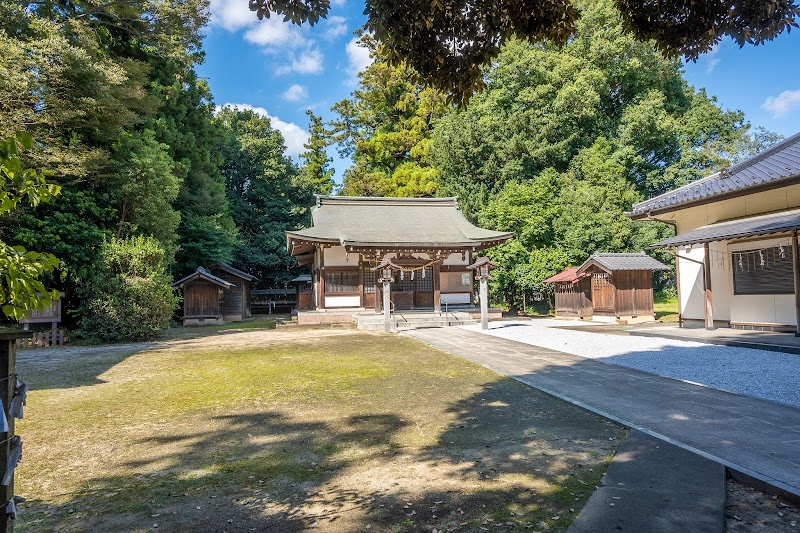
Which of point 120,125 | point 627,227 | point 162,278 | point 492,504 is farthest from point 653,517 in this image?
point 627,227

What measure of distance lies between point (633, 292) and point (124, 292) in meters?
17.4

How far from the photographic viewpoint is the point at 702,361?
7594mm

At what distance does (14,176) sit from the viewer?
5.81 ft

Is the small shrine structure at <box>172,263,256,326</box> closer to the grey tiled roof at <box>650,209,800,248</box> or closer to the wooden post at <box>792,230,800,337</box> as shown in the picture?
the grey tiled roof at <box>650,209,800,248</box>

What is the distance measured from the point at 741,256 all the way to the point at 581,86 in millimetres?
17336

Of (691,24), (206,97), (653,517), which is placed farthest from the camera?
(206,97)

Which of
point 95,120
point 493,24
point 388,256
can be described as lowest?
point 388,256

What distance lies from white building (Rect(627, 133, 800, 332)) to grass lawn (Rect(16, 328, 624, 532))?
24.3 feet

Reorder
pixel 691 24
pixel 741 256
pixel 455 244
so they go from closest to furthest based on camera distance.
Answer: pixel 691 24
pixel 741 256
pixel 455 244

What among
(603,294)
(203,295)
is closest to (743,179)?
(603,294)

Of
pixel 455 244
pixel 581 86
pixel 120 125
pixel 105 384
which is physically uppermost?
pixel 581 86

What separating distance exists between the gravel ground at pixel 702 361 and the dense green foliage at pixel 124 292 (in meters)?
10.3

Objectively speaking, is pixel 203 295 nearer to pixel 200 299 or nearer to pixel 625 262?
pixel 200 299

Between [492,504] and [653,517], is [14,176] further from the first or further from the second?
[653,517]
